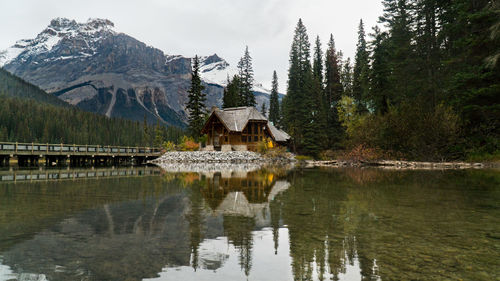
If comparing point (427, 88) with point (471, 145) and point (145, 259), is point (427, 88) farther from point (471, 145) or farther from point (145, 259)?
point (145, 259)

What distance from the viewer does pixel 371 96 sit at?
45.5 metres

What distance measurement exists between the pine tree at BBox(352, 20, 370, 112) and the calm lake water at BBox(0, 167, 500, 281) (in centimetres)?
4390

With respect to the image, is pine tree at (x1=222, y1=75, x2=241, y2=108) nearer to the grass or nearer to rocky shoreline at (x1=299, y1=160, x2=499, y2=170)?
rocky shoreline at (x1=299, y1=160, x2=499, y2=170)

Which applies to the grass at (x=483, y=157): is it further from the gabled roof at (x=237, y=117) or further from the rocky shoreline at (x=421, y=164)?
the gabled roof at (x=237, y=117)

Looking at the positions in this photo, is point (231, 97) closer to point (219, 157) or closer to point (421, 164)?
point (219, 157)

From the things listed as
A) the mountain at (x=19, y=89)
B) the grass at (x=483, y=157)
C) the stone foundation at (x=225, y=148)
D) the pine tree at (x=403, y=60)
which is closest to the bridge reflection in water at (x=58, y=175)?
the stone foundation at (x=225, y=148)

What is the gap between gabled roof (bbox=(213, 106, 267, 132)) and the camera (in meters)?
46.4

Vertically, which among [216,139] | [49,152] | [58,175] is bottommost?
[58,175]

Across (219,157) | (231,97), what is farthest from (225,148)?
(231,97)

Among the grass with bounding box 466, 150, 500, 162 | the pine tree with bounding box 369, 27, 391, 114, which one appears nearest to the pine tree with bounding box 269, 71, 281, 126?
the pine tree with bounding box 369, 27, 391, 114

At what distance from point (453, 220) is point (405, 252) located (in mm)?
2871

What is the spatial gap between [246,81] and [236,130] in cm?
2286

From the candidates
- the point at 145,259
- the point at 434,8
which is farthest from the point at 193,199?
the point at 434,8

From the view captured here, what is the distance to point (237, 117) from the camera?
158ft
